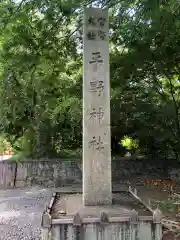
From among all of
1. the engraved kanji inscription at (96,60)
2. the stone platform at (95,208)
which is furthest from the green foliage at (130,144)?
the engraved kanji inscription at (96,60)

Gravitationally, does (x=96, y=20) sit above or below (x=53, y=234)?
above

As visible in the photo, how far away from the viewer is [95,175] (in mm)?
5246

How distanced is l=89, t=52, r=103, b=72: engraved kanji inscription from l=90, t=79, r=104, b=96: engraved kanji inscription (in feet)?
0.78

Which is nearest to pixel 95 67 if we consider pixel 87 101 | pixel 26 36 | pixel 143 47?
pixel 87 101

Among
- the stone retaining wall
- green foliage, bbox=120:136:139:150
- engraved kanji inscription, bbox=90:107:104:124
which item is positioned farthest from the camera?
green foliage, bbox=120:136:139:150

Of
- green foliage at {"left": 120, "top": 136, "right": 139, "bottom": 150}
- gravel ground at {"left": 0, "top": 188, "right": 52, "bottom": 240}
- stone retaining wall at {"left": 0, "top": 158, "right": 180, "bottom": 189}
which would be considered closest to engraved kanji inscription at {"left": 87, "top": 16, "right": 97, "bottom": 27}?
gravel ground at {"left": 0, "top": 188, "right": 52, "bottom": 240}

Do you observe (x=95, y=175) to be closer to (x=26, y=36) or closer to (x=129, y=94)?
(x=26, y=36)

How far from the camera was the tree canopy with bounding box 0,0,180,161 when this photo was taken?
495 cm

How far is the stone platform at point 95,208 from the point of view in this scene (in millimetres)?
4513

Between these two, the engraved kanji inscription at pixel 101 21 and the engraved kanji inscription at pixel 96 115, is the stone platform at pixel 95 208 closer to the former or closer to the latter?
the engraved kanji inscription at pixel 96 115

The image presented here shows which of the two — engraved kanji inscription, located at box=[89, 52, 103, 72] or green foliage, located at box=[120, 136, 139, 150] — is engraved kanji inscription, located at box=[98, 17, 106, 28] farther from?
green foliage, located at box=[120, 136, 139, 150]

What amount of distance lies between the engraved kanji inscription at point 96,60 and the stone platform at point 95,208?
2558 millimetres

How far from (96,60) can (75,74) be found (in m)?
3.76

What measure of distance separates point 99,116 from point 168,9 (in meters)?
2.25
